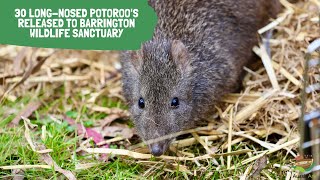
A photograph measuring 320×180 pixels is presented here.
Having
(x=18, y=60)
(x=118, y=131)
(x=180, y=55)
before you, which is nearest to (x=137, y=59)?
(x=180, y=55)

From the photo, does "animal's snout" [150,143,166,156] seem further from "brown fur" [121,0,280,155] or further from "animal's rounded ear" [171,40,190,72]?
"animal's rounded ear" [171,40,190,72]

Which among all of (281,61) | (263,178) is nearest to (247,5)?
(281,61)

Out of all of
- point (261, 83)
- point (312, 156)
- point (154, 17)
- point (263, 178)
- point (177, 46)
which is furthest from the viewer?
point (261, 83)

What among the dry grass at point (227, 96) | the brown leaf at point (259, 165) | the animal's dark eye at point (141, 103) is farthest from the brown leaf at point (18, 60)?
the brown leaf at point (259, 165)

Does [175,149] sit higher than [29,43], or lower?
lower

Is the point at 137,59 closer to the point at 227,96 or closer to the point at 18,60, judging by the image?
the point at 227,96

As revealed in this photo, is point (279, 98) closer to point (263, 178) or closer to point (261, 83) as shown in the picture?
point (261, 83)
